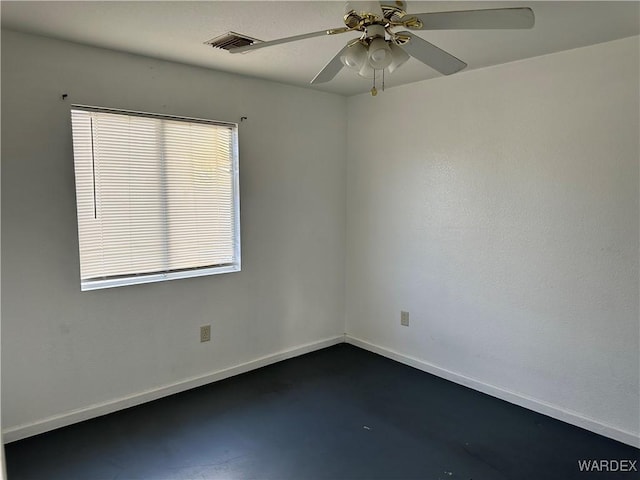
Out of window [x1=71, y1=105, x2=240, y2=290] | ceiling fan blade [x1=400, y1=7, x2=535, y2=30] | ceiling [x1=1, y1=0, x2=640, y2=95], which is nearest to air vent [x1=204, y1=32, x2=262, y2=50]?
ceiling [x1=1, y1=0, x2=640, y2=95]

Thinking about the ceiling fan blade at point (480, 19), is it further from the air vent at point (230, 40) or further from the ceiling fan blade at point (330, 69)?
the air vent at point (230, 40)

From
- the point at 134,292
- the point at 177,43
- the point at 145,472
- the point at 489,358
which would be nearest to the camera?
the point at 145,472

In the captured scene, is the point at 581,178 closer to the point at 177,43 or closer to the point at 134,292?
the point at 177,43

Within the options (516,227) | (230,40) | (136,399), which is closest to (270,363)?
(136,399)

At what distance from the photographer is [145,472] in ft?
7.35

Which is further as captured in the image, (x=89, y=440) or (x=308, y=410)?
(x=308, y=410)

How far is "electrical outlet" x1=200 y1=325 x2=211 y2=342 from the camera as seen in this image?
3223mm

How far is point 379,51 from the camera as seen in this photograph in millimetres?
1678

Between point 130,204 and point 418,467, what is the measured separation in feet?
7.51

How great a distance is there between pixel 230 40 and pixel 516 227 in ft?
6.93

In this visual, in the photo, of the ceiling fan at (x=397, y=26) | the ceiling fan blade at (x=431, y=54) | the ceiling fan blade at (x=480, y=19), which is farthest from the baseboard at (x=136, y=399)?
the ceiling fan blade at (x=480, y=19)

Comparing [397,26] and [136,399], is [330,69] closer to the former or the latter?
[397,26]

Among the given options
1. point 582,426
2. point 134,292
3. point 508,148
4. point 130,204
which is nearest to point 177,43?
point 130,204

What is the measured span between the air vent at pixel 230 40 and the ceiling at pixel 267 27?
44 mm
